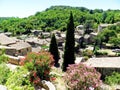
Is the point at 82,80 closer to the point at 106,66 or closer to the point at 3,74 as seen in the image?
the point at 3,74

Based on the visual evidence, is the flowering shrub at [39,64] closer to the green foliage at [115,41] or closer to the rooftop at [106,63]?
the rooftop at [106,63]

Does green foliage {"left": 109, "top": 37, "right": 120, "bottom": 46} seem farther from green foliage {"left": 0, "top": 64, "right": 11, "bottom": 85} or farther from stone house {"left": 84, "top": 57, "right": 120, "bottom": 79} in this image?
green foliage {"left": 0, "top": 64, "right": 11, "bottom": 85}

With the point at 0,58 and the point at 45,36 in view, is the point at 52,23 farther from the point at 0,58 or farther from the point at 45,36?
the point at 0,58

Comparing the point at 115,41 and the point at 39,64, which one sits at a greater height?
the point at 39,64

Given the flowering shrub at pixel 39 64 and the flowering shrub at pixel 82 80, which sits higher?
the flowering shrub at pixel 39 64

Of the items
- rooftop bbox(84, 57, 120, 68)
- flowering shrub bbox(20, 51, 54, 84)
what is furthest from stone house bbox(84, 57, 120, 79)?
flowering shrub bbox(20, 51, 54, 84)

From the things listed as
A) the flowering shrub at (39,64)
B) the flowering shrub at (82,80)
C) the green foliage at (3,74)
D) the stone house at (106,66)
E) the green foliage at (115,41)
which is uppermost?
the green foliage at (3,74)

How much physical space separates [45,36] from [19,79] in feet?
326

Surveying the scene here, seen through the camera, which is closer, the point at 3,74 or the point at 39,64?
the point at 3,74

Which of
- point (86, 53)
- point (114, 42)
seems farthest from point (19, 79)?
point (114, 42)

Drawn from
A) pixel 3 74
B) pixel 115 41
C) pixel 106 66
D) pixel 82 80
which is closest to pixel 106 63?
pixel 106 66

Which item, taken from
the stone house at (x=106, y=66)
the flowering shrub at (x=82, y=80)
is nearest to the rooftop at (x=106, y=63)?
the stone house at (x=106, y=66)

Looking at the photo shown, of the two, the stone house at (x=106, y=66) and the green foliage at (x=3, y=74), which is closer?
the green foliage at (x=3, y=74)

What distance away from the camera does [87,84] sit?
52.7 feet
